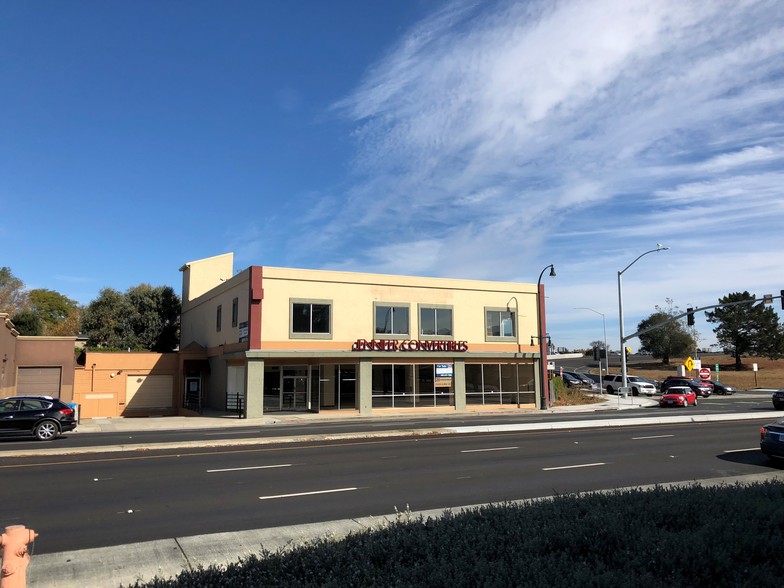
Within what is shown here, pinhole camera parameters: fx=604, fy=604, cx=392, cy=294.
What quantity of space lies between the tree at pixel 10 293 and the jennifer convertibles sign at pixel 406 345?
52674 millimetres

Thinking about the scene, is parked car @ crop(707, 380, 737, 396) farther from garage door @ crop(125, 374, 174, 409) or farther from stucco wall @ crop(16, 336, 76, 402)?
stucco wall @ crop(16, 336, 76, 402)

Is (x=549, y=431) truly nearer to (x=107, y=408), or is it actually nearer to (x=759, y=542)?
(x=759, y=542)

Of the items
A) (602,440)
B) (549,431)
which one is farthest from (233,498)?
(549,431)

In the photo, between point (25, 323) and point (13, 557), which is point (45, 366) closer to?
point (25, 323)

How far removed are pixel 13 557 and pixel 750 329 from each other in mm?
107078

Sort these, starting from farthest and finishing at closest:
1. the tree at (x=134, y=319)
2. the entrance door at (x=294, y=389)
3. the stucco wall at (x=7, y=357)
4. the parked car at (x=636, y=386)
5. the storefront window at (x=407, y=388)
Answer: the tree at (x=134, y=319) < the parked car at (x=636, y=386) < the storefront window at (x=407, y=388) < the entrance door at (x=294, y=389) < the stucco wall at (x=7, y=357)

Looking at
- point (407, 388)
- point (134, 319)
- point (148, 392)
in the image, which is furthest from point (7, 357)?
point (134, 319)

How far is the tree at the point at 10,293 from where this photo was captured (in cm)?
6894

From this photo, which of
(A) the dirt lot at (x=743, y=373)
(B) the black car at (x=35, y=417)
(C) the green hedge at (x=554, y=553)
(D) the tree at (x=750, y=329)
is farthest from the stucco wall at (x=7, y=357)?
(D) the tree at (x=750, y=329)

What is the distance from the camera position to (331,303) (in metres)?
35.0

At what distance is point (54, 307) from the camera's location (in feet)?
284

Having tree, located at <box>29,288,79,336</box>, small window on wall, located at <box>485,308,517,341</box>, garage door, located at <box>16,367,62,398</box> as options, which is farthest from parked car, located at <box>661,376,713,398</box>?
tree, located at <box>29,288,79,336</box>

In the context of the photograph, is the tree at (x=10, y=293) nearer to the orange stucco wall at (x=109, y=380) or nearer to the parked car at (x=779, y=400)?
the orange stucco wall at (x=109, y=380)

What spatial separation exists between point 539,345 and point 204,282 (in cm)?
2669
